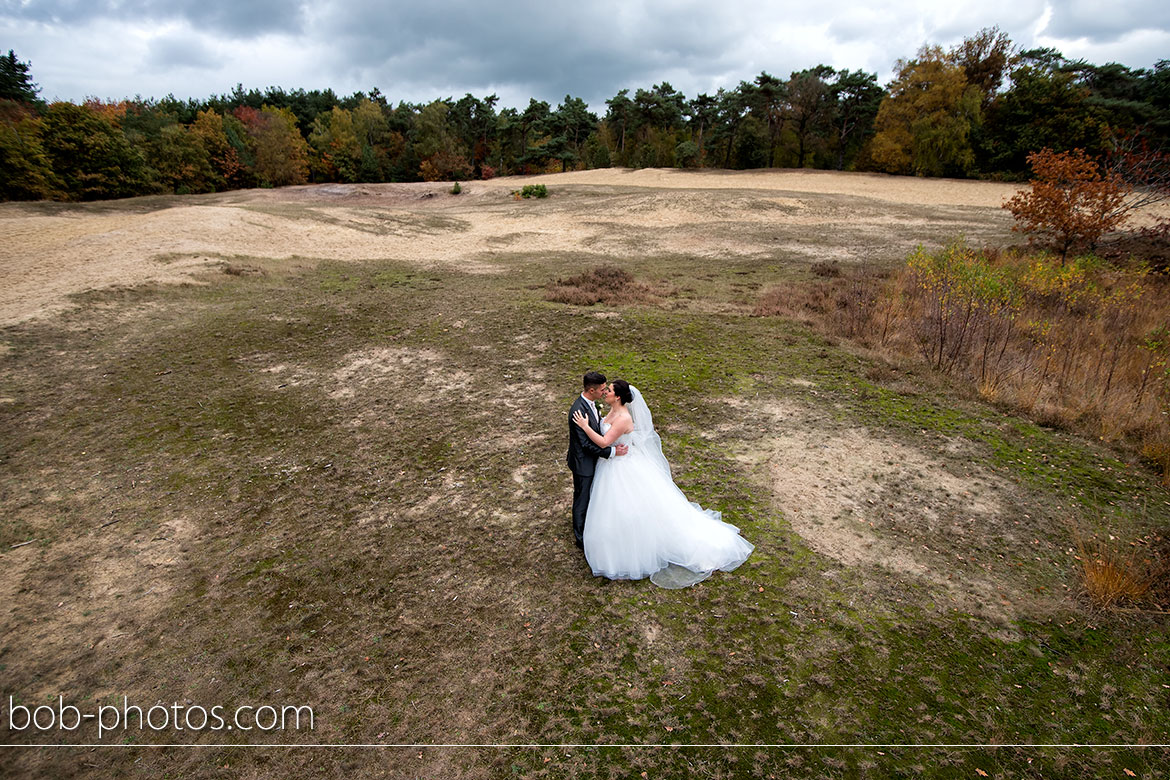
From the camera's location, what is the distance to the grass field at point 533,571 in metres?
4.22

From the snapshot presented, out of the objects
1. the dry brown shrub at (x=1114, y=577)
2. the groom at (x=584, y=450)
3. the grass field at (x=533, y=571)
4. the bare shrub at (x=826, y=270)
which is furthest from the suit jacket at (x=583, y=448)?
the bare shrub at (x=826, y=270)

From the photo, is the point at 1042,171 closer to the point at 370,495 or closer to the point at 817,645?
the point at 817,645

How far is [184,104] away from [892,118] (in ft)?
320

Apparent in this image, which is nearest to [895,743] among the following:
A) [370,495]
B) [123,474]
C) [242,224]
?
[370,495]

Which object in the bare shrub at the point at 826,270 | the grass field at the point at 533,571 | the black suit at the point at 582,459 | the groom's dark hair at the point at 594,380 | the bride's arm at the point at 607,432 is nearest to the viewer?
the grass field at the point at 533,571

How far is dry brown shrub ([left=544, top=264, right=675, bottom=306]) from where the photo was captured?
16.8m

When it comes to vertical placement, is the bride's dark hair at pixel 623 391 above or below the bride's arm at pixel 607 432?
above

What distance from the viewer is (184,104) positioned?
80.2 m

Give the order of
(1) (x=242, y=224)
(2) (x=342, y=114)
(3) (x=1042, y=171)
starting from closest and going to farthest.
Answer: (3) (x=1042, y=171) < (1) (x=242, y=224) < (2) (x=342, y=114)

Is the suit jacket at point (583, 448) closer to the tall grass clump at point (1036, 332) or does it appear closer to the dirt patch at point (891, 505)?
the dirt patch at point (891, 505)

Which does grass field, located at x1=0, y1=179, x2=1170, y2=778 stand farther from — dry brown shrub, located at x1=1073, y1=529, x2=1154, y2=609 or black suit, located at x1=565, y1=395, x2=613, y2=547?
black suit, located at x1=565, y1=395, x2=613, y2=547

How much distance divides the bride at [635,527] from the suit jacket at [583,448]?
75 millimetres

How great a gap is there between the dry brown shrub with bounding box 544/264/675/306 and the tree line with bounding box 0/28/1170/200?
28.0 metres

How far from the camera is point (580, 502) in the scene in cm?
616
